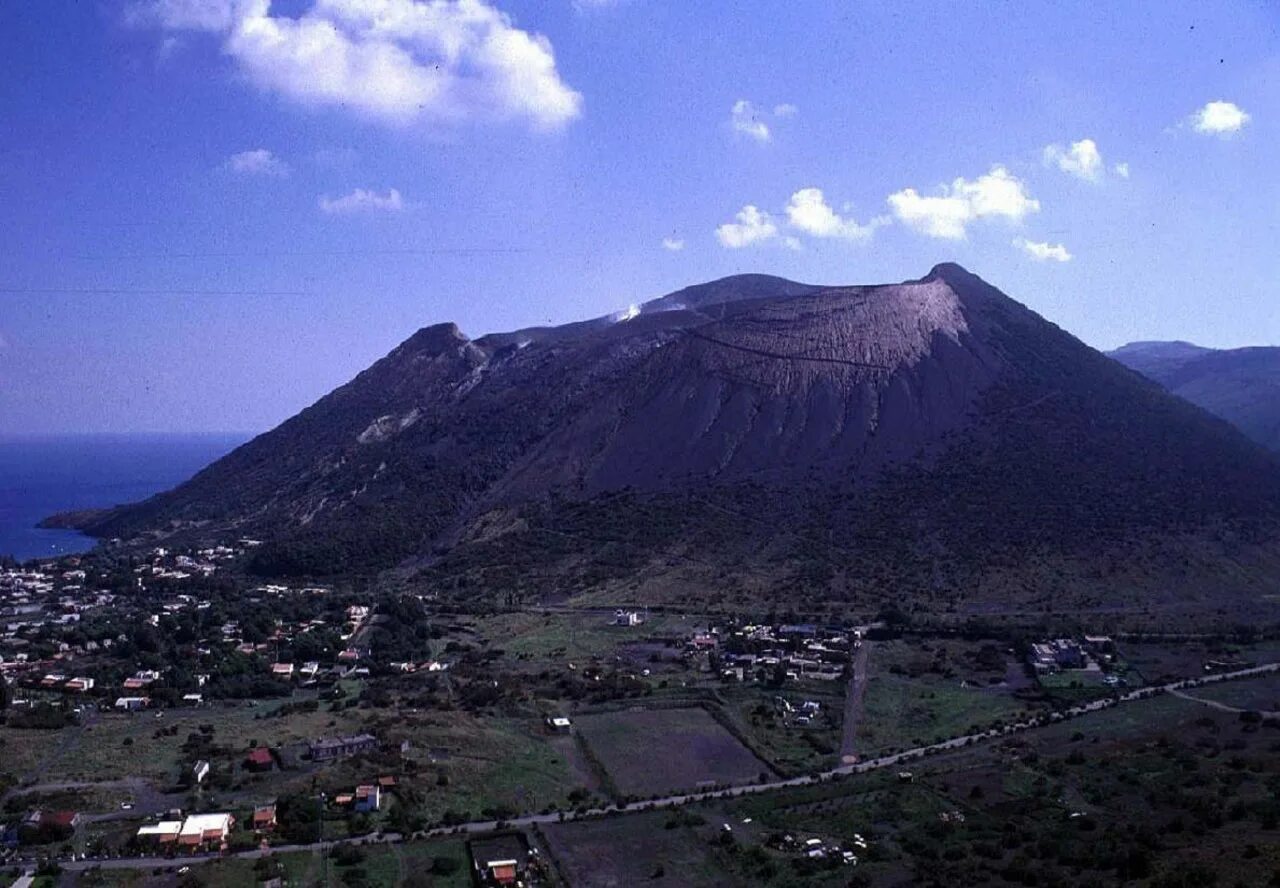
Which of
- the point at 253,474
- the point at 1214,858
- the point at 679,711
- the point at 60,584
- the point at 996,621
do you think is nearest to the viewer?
the point at 1214,858

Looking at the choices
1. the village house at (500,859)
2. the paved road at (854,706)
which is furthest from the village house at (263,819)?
the paved road at (854,706)

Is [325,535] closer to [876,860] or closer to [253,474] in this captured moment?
[253,474]

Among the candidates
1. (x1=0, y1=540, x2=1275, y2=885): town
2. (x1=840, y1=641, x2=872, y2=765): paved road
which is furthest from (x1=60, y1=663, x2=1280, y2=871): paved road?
(x1=840, y1=641, x2=872, y2=765): paved road

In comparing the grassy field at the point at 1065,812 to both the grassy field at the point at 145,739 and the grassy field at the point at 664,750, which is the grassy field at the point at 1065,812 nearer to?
the grassy field at the point at 664,750

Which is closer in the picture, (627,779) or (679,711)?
(627,779)

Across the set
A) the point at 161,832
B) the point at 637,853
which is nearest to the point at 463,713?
the point at 161,832

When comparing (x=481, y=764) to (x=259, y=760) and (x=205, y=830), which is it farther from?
(x=205, y=830)

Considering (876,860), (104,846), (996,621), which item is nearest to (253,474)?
(996,621)

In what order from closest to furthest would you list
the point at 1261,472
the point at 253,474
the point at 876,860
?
the point at 876,860 → the point at 1261,472 → the point at 253,474
